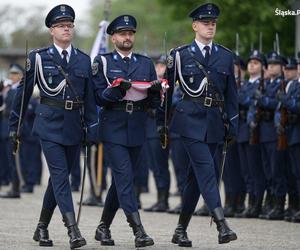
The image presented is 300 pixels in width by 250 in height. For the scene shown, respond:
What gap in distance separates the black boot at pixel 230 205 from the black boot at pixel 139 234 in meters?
4.60

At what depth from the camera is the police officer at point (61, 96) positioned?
Result: 11.4 metres

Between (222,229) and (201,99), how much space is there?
1.32 meters

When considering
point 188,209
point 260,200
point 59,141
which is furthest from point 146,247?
point 260,200

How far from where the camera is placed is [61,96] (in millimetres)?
11414

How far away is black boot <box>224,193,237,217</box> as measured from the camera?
1567 cm

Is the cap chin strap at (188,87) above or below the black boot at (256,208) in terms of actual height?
above

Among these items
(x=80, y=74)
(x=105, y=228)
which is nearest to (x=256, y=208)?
(x=105, y=228)

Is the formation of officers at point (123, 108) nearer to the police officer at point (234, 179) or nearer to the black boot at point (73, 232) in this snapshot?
the black boot at point (73, 232)

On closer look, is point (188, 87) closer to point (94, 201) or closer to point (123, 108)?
point (123, 108)

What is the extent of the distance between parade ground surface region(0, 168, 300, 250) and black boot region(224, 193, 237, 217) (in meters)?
0.36

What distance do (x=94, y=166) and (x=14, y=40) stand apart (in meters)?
65.8

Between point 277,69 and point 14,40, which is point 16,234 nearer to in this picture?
point 277,69

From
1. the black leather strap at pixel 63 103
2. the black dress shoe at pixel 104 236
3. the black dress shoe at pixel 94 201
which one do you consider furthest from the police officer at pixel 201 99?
the black dress shoe at pixel 94 201

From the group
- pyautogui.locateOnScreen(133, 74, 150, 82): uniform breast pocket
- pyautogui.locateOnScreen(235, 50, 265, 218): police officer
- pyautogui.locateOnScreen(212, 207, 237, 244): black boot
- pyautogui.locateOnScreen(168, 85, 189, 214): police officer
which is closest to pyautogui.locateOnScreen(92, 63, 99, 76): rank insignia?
pyautogui.locateOnScreen(133, 74, 150, 82): uniform breast pocket
